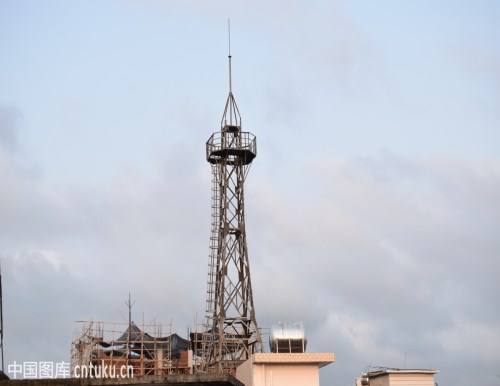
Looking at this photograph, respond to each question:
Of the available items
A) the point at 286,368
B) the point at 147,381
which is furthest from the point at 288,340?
the point at 147,381

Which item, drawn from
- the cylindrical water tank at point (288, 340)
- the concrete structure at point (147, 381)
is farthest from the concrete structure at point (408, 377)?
the concrete structure at point (147, 381)

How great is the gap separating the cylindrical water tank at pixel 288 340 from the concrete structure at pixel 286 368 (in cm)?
278

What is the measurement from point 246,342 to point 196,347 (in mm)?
5734

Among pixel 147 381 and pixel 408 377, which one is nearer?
pixel 147 381

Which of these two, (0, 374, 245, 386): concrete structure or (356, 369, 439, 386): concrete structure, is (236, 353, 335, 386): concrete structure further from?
(0, 374, 245, 386): concrete structure

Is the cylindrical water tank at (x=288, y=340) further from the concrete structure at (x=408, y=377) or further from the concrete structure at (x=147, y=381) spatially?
the concrete structure at (x=147, y=381)

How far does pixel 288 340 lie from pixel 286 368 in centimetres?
333

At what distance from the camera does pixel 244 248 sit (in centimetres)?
6581

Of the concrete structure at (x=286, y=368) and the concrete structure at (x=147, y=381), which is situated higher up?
the concrete structure at (x=286, y=368)

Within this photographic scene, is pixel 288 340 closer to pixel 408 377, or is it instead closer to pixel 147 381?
pixel 408 377

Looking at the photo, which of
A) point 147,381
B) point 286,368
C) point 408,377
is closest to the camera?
point 147,381

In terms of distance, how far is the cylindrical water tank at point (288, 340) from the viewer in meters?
49.4

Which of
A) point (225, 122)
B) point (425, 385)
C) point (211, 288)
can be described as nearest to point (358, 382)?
point (425, 385)

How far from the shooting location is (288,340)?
1949 inches
